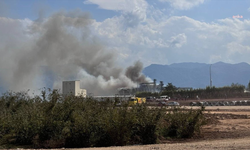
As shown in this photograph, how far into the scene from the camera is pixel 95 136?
690 inches

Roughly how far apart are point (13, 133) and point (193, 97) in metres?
72.7

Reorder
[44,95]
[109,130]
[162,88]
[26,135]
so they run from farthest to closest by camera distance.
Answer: [162,88] → [44,95] → [26,135] → [109,130]

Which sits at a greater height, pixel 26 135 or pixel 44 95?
pixel 44 95

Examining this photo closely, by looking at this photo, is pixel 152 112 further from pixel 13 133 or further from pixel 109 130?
pixel 13 133

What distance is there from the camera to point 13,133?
1980cm

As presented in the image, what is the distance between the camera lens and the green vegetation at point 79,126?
17656 mm

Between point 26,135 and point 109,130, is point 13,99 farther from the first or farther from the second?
point 109,130

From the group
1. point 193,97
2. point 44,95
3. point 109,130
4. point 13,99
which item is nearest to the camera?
point 109,130

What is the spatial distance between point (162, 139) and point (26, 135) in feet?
29.6

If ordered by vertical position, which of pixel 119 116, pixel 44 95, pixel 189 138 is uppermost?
pixel 44 95

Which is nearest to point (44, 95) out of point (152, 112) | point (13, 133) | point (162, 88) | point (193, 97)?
point (13, 133)

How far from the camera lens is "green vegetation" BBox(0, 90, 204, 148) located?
57.9 feet

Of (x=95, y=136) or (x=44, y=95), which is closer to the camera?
(x=95, y=136)

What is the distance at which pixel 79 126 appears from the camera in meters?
17.6
